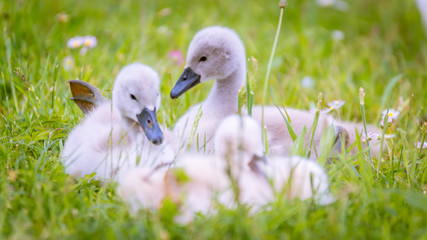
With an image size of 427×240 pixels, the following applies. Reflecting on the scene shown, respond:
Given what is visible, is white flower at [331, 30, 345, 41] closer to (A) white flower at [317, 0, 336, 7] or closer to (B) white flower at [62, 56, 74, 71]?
(A) white flower at [317, 0, 336, 7]

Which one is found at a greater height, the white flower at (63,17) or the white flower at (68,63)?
the white flower at (63,17)

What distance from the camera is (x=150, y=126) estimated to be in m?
2.35

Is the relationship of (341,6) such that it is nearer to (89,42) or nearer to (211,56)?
(89,42)

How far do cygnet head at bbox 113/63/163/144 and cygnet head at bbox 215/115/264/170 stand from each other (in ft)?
1.33

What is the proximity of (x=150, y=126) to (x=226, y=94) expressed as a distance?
732mm

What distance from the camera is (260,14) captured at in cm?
591

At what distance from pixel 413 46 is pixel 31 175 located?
4.23 meters

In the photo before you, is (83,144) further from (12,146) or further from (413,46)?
(413,46)

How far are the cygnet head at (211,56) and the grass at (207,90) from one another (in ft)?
0.86

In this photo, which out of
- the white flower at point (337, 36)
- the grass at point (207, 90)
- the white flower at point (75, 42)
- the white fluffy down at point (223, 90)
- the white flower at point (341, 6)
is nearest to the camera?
the grass at point (207, 90)

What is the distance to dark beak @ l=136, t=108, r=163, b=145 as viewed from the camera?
7.55 ft

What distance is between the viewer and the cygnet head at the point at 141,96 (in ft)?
7.80

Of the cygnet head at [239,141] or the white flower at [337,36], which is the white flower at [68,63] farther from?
the white flower at [337,36]

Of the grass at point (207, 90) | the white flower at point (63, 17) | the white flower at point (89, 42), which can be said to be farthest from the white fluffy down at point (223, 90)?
the white flower at point (63, 17)
